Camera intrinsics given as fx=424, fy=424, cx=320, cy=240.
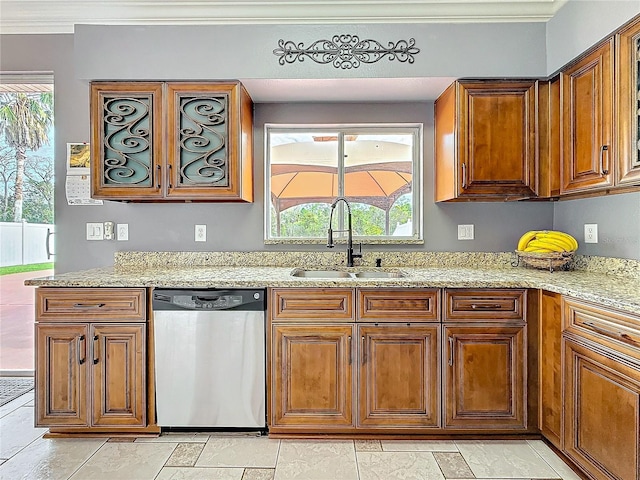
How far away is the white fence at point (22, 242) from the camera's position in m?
3.07

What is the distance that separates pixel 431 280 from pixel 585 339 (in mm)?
731

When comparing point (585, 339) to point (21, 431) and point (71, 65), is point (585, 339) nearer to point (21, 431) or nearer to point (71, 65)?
point (21, 431)

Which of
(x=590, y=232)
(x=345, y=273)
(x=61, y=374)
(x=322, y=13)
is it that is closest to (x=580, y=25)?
(x=590, y=232)

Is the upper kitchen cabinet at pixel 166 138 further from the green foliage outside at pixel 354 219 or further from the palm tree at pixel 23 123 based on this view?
the palm tree at pixel 23 123

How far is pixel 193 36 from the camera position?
2.55 metres

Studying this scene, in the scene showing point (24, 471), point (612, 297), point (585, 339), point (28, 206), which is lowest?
point (24, 471)

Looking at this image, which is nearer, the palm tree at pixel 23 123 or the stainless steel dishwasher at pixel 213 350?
the stainless steel dishwasher at pixel 213 350

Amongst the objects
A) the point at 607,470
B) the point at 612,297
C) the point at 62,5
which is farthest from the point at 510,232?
the point at 62,5

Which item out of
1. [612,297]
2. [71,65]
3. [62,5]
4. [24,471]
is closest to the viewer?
[612,297]

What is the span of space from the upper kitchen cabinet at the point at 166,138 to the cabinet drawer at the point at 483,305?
1423 mm

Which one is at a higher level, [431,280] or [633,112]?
[633,112]

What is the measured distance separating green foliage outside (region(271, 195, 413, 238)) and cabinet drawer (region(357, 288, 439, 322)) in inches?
33.3

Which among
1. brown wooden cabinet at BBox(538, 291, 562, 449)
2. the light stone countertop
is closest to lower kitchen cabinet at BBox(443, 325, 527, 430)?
brown wooden cabinet at BBox(538, 291, 562, 449)

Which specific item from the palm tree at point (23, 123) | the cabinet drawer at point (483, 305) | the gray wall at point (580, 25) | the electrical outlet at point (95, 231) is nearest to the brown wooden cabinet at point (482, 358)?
the cabinet drawer at point (483, 305)
